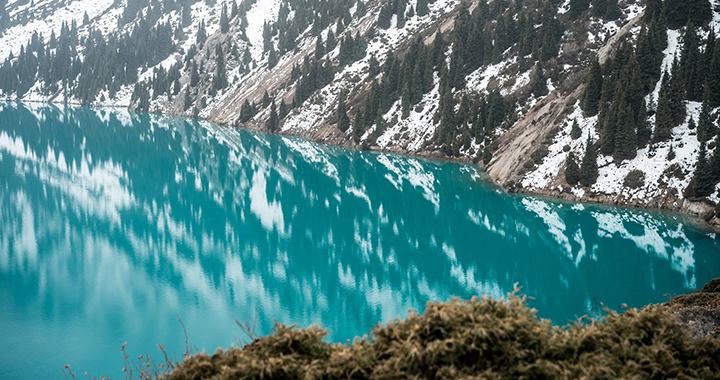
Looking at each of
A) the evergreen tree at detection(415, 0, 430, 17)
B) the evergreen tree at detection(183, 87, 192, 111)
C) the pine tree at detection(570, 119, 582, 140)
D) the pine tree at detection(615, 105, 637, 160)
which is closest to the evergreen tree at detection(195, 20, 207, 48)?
the evergreen tree at detection(183, 87, 192, 111)

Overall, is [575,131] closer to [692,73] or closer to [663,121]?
[663,121]

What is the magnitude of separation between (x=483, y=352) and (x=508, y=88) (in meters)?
71.6

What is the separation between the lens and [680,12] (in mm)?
56062

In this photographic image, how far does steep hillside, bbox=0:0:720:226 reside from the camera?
4659cm

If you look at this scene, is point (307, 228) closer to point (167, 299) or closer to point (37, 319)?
point (167, 299)

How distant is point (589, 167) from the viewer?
47.2 m

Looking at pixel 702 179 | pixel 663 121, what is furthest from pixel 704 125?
pixel 702 179

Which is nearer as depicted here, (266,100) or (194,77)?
(266,100)

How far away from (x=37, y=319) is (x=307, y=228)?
20478mm

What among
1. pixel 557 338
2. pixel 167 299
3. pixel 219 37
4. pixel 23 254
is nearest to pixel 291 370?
pixel 557 338

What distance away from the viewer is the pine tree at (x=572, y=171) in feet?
157

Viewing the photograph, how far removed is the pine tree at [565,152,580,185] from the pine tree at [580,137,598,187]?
56cm

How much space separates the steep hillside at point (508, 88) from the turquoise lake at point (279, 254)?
5378 millimetres

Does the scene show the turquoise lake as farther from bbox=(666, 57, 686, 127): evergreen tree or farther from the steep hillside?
bbox=(666, 57, 686, 127): evergreen tree
